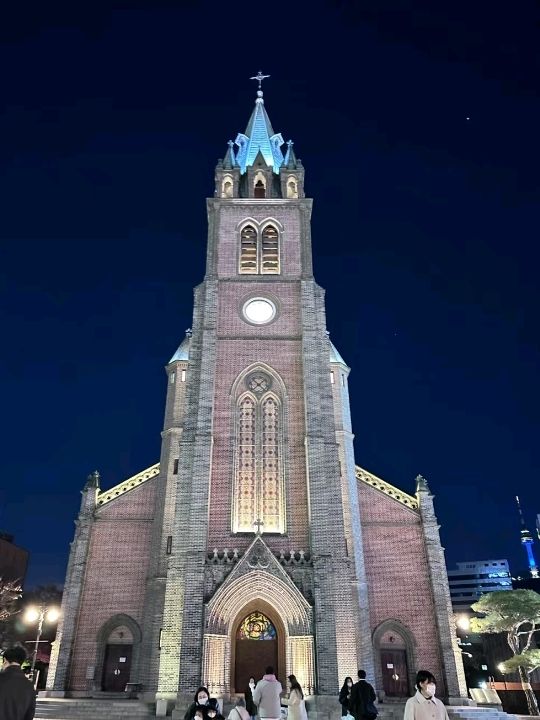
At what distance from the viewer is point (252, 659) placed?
24.1m

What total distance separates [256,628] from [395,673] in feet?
27.3

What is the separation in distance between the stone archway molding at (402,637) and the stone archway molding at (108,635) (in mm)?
11394

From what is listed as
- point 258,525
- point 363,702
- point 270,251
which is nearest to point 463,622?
point 258,525

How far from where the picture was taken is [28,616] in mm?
23359

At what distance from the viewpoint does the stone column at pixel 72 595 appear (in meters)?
27.7

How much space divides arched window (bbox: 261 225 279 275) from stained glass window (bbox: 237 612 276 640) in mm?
17657

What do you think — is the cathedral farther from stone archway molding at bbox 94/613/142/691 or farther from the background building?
the background building

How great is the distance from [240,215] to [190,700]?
24730 millimetres

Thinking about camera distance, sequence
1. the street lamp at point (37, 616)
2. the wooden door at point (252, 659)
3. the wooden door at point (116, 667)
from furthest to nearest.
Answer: the wooden door at point (116, 667)
the wooden door at point (252, 659)
the street lamp at point (37, 616)

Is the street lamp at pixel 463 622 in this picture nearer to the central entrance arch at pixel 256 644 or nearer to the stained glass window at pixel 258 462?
the central entrance arch at pixel 256 644

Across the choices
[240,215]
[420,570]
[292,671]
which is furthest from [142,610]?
[240,215]


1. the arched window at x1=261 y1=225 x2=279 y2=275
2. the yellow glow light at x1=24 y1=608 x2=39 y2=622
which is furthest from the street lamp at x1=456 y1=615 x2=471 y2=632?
the arched window at x1=261 y1=225 x2=279 y2=275

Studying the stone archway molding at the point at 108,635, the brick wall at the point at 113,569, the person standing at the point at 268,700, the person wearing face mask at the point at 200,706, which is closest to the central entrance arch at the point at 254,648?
the stone archway molding at the point at 108,635

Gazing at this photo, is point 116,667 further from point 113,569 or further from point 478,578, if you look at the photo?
point 478,578
